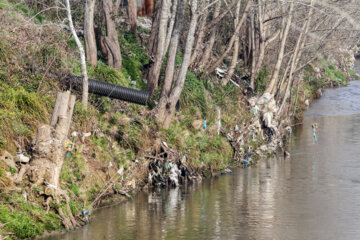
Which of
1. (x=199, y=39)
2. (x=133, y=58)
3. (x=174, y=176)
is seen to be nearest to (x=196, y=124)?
(x=174, y=176)

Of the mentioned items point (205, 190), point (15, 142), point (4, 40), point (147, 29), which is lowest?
point (205, 190)

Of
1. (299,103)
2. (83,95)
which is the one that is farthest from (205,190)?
(299,103)

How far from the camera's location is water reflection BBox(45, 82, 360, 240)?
1215cm

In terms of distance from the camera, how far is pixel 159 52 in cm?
1914

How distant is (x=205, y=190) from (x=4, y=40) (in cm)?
631

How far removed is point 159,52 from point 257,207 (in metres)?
6.64

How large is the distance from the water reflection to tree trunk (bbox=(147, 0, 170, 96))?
3752 millimetres

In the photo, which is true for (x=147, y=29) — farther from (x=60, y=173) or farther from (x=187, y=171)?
(x=60, y=173)

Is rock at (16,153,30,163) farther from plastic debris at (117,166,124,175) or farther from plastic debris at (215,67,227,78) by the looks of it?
plastic debris at (215,67,227,78)

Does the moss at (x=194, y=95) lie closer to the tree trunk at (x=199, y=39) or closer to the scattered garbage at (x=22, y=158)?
the tree trunk at (x=199, y=39)

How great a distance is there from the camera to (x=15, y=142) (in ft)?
41.3

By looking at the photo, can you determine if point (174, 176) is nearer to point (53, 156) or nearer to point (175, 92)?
point (175, 92)

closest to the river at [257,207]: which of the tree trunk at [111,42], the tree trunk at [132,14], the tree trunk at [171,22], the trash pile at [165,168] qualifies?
the trash pile at [165,168]

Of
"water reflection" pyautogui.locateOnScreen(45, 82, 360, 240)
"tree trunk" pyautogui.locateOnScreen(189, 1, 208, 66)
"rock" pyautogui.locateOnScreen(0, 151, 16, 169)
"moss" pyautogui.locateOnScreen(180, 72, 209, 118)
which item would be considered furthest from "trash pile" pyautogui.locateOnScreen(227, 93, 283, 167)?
"rock" pyautogui.locateOnScreen(0, 151, 16, 169)
